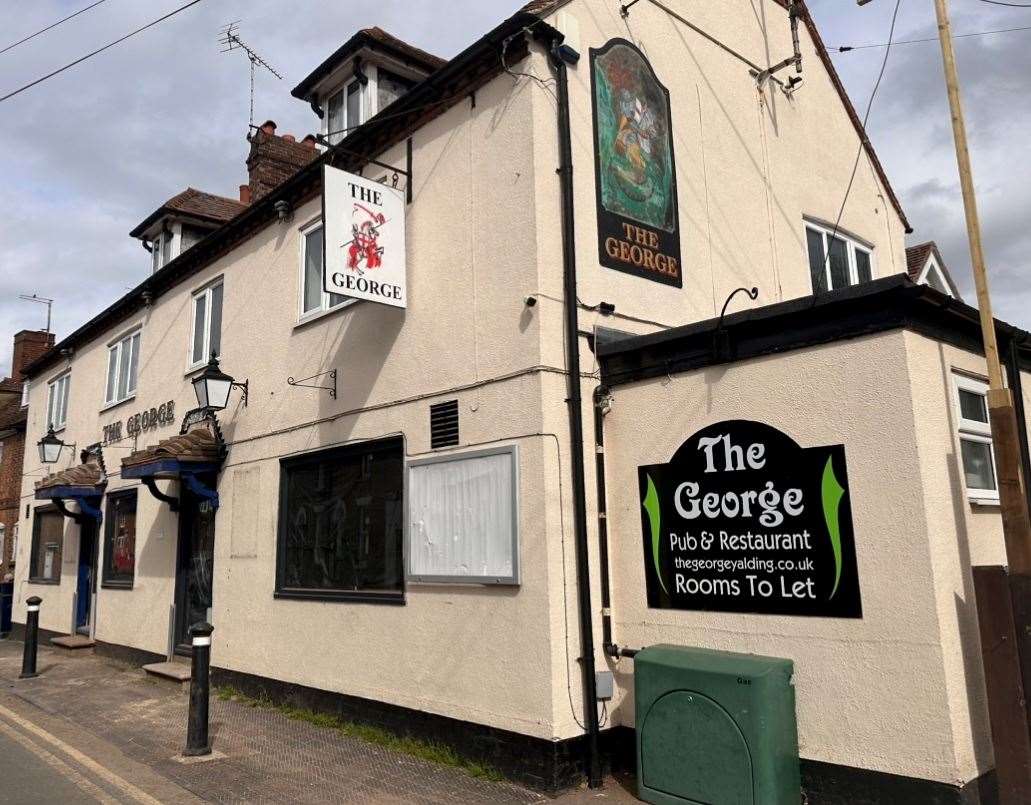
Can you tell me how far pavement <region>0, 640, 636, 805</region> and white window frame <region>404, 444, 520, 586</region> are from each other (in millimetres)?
1592

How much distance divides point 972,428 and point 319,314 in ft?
22.9

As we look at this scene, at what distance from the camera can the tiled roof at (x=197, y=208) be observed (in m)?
15.6

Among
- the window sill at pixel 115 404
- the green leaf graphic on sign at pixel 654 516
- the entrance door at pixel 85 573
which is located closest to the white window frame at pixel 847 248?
the green leaf graphic on sign at pixel 654 516

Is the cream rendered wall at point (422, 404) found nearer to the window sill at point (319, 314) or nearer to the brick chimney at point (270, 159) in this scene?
the window sill at point (319, 314)

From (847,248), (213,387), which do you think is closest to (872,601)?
(847,248)

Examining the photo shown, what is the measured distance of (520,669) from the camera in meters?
6.64

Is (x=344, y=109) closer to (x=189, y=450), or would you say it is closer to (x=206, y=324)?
(x=206, y=324)

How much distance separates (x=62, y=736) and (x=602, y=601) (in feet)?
19.8

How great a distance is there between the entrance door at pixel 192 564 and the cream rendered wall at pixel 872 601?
26.9 ft

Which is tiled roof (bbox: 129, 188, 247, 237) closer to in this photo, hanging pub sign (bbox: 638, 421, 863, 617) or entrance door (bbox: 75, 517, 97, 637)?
entrance door (bbox: 75, 517, 97, 637)

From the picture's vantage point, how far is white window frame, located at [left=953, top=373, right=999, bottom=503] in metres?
5.80

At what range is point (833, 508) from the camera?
18.5 feet

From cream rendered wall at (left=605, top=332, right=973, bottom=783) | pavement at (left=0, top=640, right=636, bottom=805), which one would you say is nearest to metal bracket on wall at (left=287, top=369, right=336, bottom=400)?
pavement at (left=0, top=640, right=636, bottom=805)

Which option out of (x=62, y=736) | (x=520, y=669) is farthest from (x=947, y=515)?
(x=62, y=736)
